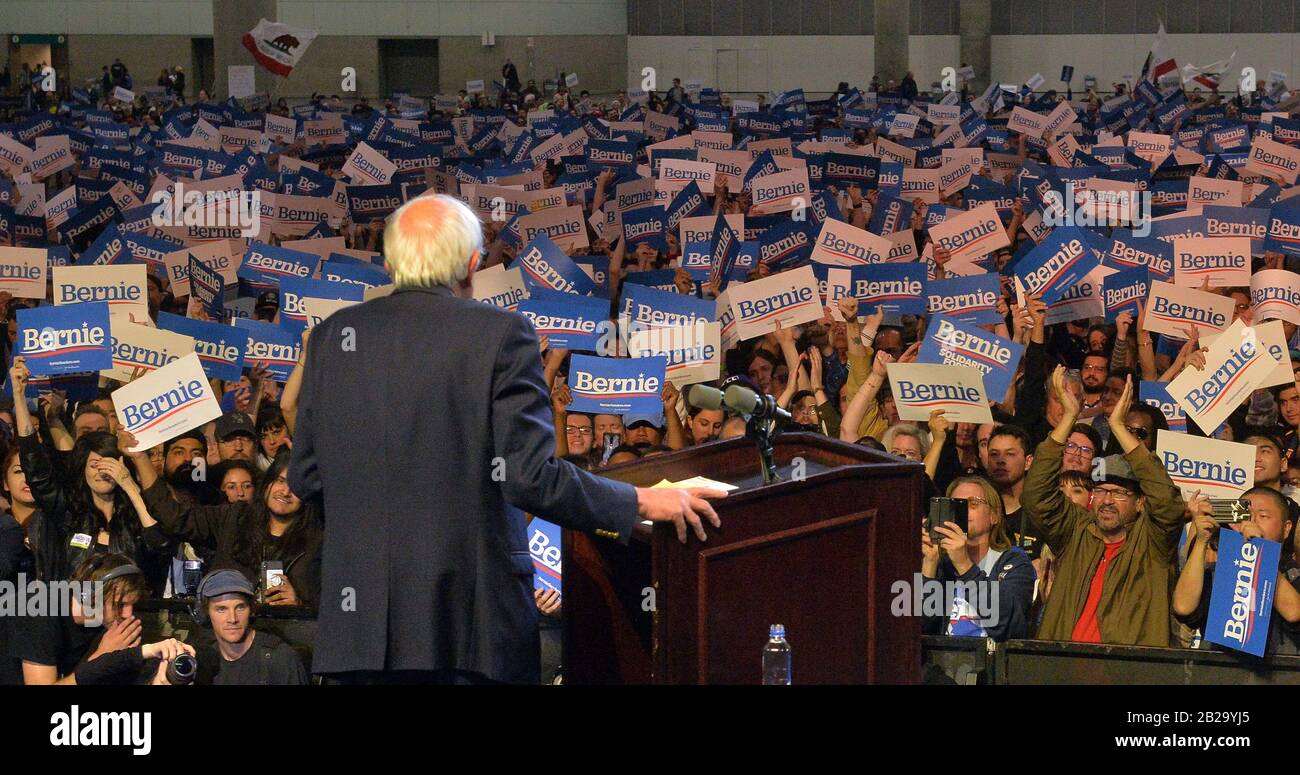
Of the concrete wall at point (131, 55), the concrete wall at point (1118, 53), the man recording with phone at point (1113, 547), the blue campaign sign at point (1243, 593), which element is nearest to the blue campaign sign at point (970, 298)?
the man recording with phone at point (1113, 547)

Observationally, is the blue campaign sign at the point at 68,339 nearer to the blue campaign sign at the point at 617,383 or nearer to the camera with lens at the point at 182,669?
the blue campaign sign at the point at 617,383

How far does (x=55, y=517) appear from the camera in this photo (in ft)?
19.8

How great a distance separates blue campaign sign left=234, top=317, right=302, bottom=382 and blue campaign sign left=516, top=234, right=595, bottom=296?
5.26 ft

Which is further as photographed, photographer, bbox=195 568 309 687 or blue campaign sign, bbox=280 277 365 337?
blue campaign sign, bbox=280 277 365 337

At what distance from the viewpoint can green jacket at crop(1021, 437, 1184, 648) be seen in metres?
5.18

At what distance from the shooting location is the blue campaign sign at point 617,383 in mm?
6664

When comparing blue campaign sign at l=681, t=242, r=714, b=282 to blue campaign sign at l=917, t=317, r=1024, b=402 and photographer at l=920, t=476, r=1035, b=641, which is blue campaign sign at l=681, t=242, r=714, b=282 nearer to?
blue campaign sign at l=917, t=317, r=1024, b=402

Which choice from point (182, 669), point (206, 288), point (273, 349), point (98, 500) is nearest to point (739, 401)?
point (182, 669)

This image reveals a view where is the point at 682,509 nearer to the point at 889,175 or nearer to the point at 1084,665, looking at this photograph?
the point at 1084,665

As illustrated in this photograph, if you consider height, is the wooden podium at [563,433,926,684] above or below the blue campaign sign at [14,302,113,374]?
below

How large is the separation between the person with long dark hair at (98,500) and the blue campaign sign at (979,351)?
3.12 metres

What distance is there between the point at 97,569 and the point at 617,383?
224cm

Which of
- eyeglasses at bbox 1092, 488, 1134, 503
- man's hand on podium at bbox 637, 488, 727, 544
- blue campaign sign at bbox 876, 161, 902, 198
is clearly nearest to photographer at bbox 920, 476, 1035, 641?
eyeglasses at bbox 1092, 488, 1134, 503
